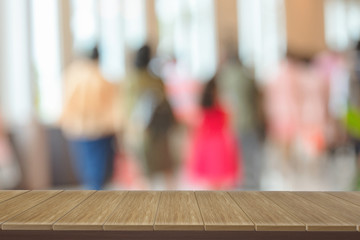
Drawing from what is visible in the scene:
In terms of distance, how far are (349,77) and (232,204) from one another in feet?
12.7

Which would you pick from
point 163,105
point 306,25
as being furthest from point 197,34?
point 163,105

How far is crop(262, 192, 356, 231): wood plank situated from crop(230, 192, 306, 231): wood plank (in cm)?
2

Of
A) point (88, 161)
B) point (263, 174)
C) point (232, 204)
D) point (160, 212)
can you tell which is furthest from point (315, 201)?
point (263, 174)

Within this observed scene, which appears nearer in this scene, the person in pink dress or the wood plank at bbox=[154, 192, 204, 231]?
the wood plank at bbox=[154, 192, 204, 231]

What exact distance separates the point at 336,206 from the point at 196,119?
12.0ft

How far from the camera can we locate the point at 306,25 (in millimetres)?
10297

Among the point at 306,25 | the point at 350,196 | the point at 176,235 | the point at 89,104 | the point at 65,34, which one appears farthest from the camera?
the point at 306,25

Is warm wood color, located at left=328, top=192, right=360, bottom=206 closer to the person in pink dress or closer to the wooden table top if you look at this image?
the wooden table top

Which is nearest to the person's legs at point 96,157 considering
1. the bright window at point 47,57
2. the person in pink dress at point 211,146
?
the person in pink dress at point 211,146

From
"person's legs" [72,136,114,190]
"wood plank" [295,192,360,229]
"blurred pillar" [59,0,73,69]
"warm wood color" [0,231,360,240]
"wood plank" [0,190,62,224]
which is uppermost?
"blurred pillar" [59,0,73,69]

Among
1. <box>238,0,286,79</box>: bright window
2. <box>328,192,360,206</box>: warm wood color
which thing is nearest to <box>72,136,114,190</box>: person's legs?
<box>328,192,360,206</box>: warm wood color

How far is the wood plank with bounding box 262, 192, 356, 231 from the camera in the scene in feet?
3.72

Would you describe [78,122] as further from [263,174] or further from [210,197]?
[210,197]

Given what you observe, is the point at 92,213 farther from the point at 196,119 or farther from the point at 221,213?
the point at 196,119
